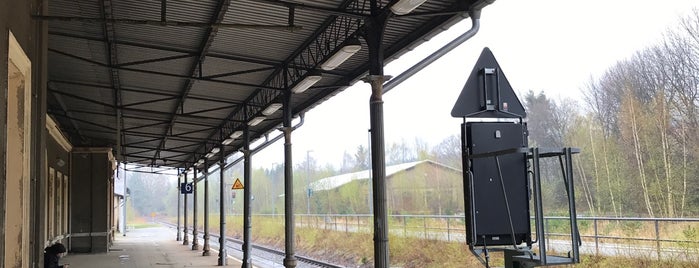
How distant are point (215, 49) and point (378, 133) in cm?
407

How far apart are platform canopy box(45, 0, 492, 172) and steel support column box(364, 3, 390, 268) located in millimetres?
138

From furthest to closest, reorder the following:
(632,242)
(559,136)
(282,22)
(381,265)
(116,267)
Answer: (559,136), (116,267), (632,242), (282,22), (381,265)

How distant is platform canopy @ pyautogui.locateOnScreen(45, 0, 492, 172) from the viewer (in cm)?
793

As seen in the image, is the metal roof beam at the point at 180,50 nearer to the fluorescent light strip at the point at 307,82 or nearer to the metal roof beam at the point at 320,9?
the fluorescent light strip at the point at 307,82

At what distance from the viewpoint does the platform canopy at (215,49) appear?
7934mm

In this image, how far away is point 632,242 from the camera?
1413cm

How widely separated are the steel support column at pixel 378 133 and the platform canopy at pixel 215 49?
0.45 ft

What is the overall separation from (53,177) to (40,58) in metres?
14.8

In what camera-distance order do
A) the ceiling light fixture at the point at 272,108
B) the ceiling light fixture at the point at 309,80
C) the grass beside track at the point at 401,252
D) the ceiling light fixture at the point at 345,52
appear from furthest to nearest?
the grass beside track at the point at 401,252, the ceiling light fixture at the point at 272,108, the ceiling light fixture at the point at 309,80, the ceiling light fixture at the point at 345,52

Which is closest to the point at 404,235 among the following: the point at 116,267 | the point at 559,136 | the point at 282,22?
the point at 559,136

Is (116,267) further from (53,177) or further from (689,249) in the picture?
(689,249)

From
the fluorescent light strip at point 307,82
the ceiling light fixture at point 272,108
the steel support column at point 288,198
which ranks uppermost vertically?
the fluorescent light strip at point 307,82

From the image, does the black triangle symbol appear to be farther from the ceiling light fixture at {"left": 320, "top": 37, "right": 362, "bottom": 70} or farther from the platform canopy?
the ceiling light fixture at {"left": 320, "top": 37, "right": 362, "bottom": 70}

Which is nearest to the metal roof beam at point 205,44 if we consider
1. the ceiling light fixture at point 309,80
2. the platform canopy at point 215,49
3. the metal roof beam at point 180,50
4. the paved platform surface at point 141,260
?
the platform canopy at point 215,49
